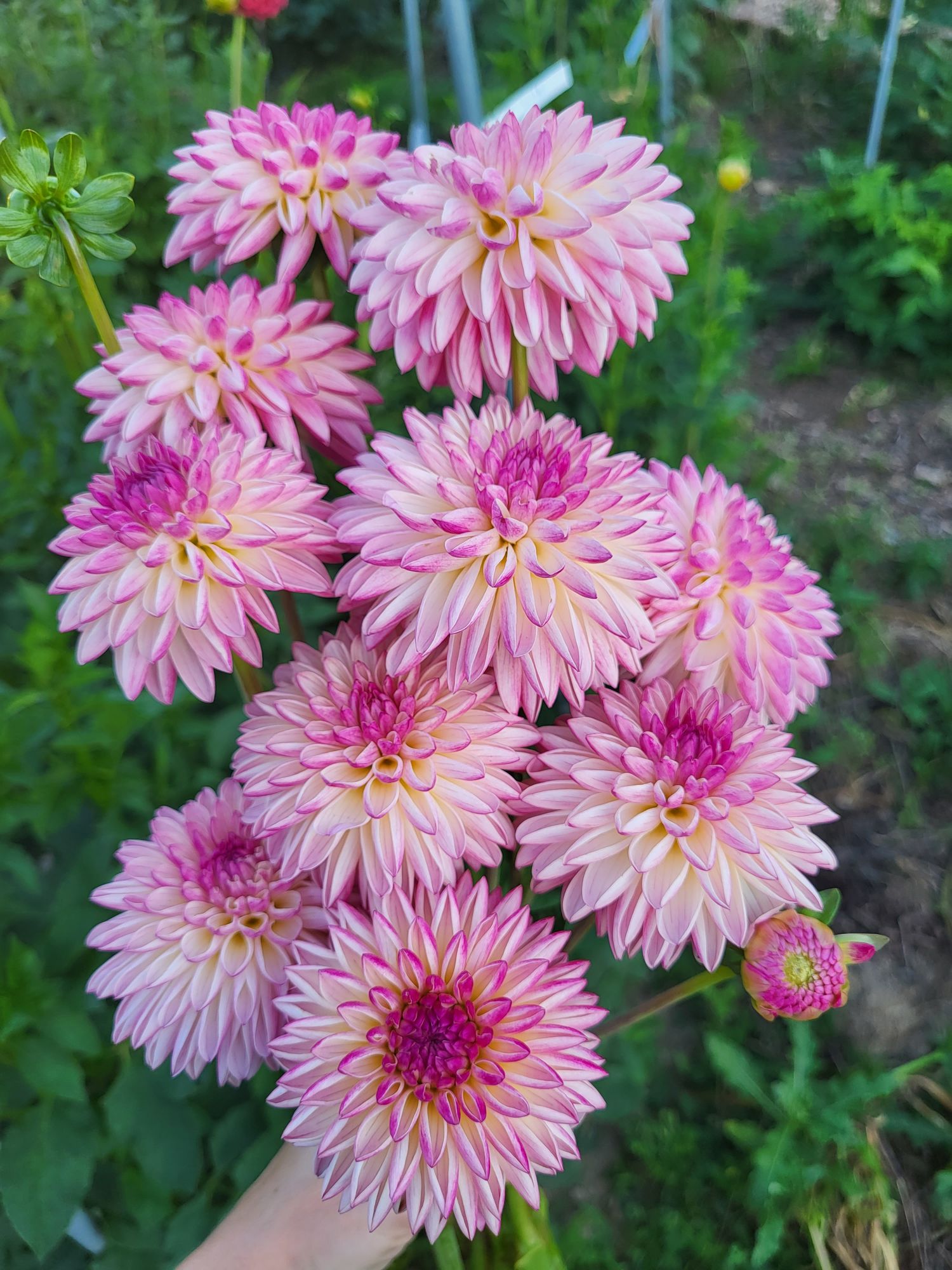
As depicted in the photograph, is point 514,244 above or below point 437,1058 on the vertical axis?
above

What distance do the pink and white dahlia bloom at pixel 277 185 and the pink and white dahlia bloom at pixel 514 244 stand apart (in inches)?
2.0

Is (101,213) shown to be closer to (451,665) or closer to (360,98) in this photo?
(451,665)

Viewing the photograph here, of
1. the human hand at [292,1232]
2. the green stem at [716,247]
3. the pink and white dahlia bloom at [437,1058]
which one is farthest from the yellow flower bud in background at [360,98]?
the human hand at [292,1232]

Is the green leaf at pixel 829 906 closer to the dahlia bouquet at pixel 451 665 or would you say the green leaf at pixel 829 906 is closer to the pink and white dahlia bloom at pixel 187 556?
the dahlia bouquet at pixel 451 665

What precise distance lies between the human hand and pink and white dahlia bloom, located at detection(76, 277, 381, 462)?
523mm

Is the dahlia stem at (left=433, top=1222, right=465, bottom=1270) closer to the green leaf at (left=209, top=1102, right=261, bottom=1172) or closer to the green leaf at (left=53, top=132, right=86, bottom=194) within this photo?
the green leaf at (left=209, top=1102, right=261, bottom=1172)

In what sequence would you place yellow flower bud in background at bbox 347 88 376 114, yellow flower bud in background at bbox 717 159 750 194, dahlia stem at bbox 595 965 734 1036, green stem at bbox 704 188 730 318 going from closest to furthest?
dahlia stem at bbox 595 965 734 1036, yellow flower bud in background at bbox 717 159 750 194, green stem at bbox 704 188 730 318, yellow flower bud in background at bbox 347 88 376 114

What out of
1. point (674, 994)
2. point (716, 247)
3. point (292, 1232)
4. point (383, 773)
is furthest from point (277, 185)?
point (716, 247)

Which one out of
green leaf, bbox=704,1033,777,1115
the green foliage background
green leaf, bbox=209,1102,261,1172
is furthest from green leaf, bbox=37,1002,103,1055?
green leaf, bbox=704,1033,777,1115

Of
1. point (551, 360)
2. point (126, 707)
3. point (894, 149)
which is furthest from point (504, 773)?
point (894, 149)

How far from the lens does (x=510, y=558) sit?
0.50 metres

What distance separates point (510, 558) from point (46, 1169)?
71 centimetres

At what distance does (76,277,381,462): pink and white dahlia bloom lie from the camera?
58 cm

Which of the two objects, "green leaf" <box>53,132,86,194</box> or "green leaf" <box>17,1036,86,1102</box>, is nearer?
"green leaf" <box>53,132,86,194</box>
